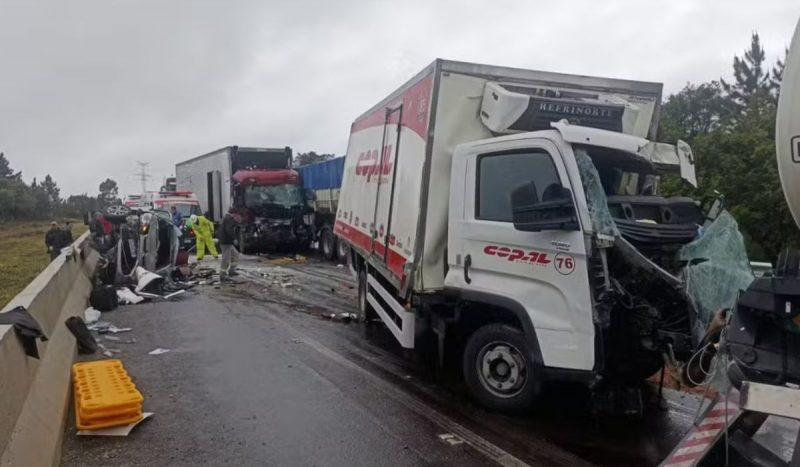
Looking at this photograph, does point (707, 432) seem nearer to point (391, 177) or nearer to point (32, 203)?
point (391, 177)

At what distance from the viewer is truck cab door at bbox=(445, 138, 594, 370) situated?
15.4ft

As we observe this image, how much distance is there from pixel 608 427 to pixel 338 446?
2222 mm

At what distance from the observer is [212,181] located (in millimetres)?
24406

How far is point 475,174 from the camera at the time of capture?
5492 millimetres

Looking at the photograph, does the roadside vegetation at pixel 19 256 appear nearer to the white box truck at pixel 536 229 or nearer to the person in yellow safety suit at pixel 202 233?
the person in yellow safety suit at pixel 202 233

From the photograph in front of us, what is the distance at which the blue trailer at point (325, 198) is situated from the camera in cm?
1894

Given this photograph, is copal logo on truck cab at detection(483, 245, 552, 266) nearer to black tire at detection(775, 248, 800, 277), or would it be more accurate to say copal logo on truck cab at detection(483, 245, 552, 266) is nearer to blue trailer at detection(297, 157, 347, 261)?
black tire at detection(775, 248, 800, 277)

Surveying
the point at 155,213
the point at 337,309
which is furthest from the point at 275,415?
the point at 155,213

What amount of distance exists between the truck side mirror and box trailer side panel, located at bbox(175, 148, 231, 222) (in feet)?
60.4

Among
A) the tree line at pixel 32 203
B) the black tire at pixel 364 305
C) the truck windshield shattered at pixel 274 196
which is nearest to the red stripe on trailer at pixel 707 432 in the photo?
the black tire at pixel 364 305

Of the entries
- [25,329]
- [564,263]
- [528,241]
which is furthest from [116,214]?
[564,263]

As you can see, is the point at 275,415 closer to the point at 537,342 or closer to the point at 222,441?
the point at 222,441

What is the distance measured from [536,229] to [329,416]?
2.37 meters

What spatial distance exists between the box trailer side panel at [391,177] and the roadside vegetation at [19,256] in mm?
7568
